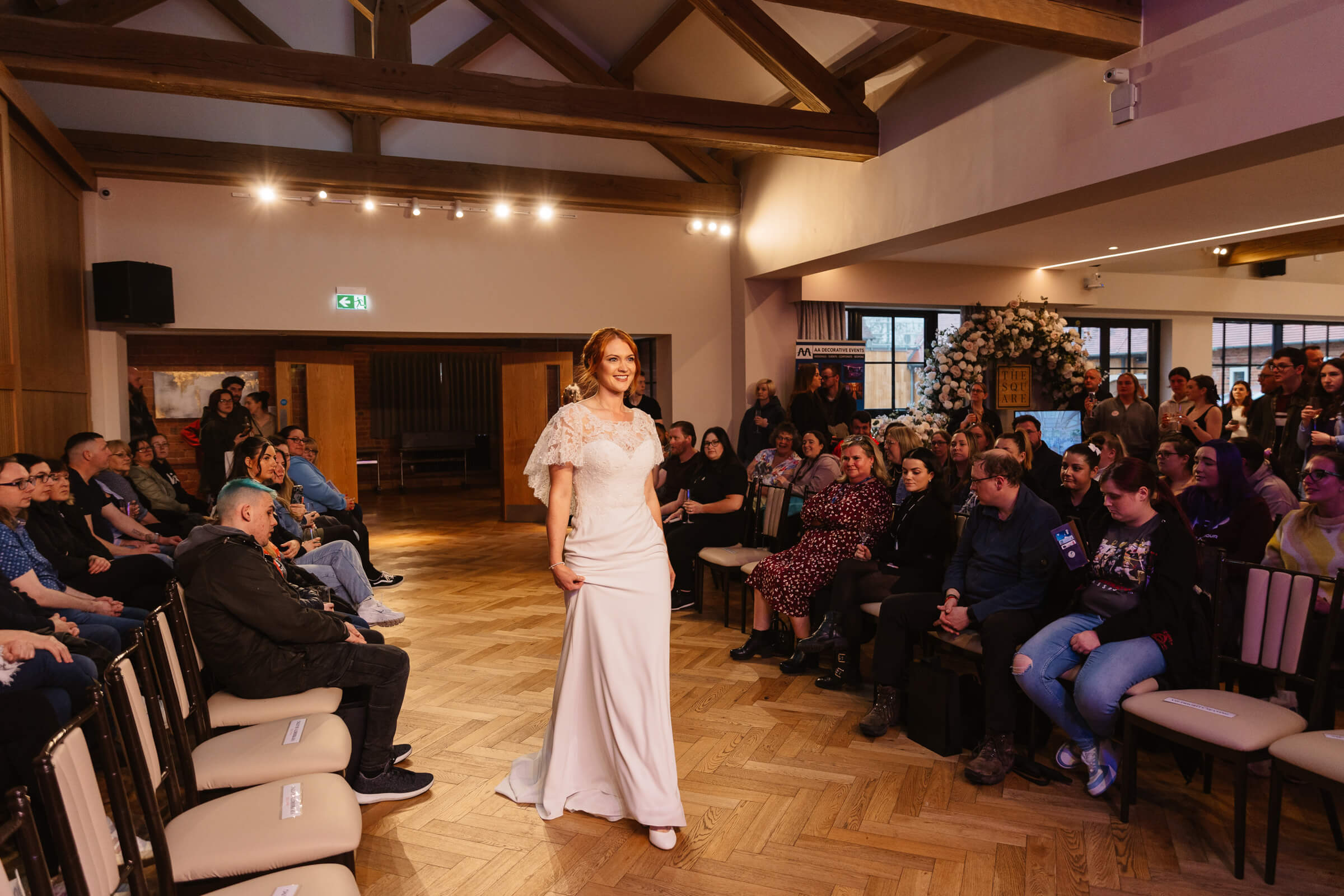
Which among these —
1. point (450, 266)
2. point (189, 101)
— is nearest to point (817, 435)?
point (450, 266)

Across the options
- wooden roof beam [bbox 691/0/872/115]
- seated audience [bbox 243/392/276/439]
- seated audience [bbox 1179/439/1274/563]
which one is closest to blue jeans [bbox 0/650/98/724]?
seated audience [bbox 1179/439/1274/563]

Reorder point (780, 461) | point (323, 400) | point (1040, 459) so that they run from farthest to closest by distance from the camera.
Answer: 1. point (323, 400)
2. point (780, 461)
3. point (1040, 459)

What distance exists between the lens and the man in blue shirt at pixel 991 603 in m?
3.24

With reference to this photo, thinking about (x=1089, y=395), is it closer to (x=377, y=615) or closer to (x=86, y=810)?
(x=377, y=615)

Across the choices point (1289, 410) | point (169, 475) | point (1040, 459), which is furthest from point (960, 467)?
point (169, 475)

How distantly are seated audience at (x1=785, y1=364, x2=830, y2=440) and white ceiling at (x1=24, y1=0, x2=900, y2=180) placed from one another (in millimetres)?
2647

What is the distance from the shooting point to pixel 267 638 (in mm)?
2816

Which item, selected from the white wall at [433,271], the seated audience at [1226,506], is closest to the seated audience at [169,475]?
the white wall at [433,271]

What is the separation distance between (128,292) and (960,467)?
20.9ft

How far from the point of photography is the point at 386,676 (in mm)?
2994

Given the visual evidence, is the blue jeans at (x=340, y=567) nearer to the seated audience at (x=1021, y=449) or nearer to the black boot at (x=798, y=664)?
the black boot at (x=798, y=664)

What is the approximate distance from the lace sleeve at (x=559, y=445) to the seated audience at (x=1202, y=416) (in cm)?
537

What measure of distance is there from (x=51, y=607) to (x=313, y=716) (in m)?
1.60

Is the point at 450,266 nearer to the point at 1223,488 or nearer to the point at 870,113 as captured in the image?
the point at 870,113
